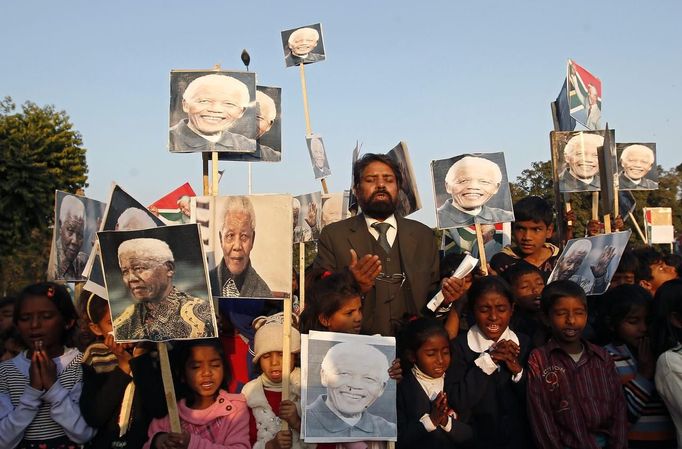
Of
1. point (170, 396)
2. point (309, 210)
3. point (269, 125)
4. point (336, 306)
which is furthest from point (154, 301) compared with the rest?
point (309, 210)

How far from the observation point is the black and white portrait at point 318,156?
12336 mm

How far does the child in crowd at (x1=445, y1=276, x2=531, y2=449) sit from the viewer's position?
479 cm

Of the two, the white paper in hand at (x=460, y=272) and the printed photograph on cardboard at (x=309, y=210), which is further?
the printed photograph on cardboard at (x=309, y=210)

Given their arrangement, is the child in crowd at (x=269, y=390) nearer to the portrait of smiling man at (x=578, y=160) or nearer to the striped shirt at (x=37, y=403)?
the striped shirt at (x=37, y=403)

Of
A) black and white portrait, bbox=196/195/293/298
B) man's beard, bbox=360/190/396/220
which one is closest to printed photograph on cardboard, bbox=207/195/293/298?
black and white portrait, bbox=196/195/293/298

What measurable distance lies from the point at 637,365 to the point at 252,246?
2.61 m

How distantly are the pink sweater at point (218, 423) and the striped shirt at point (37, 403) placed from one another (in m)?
0.43

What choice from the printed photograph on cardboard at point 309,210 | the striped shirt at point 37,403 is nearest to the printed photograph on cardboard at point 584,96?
the printed photograph on cardboard at point 309,210

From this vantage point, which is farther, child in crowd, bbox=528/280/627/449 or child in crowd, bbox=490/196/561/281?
child in crowd, bbox=490/196/561/281

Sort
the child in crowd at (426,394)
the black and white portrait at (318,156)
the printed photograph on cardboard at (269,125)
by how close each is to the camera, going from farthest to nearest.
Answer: the black and white portrait at (318,156) → the printed photograph on cardboard at (269,125) → the child in crowd at (426,394)

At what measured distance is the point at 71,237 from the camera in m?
6.40

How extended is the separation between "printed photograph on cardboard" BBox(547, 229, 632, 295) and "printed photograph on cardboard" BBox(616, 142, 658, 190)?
5223mm

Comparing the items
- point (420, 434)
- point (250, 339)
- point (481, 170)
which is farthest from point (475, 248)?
point (420, 434)

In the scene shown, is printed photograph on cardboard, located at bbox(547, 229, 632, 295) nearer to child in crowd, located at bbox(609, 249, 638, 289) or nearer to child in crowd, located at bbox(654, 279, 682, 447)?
child in crowd, located at bbox(654, 279, 682, 447)
